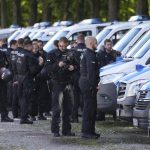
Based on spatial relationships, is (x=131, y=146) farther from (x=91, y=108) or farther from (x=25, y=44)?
(x=25, y=44)

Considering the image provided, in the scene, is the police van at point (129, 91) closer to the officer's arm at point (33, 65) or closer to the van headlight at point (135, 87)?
the van headlight at point (135, 87)

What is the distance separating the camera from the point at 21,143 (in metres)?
13.4

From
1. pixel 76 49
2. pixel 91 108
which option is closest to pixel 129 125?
pixel 76 49

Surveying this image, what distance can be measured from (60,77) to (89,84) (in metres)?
0.77

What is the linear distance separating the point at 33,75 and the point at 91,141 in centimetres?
422

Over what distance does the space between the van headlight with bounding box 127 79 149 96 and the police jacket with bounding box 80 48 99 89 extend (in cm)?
64

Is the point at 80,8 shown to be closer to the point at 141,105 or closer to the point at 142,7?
the point at 142,7

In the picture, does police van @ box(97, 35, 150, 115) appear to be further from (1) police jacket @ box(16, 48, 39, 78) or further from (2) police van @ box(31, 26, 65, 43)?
(2) police van @ box(31, 26, 65, 43)

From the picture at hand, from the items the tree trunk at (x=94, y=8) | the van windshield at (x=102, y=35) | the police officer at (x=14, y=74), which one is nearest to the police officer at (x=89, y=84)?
the police officer at (x=14, y=74)

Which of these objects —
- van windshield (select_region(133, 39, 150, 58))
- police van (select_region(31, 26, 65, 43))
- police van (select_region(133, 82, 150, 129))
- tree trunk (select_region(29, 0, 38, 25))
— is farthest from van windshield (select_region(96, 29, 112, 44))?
tree trunk (select_region(29, 0, 38, 25))

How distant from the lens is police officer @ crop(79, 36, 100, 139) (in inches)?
540

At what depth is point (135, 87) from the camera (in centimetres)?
1394

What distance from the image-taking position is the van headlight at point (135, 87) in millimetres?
13758

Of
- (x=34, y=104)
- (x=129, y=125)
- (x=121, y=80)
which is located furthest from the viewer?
(x=34, y=104)
